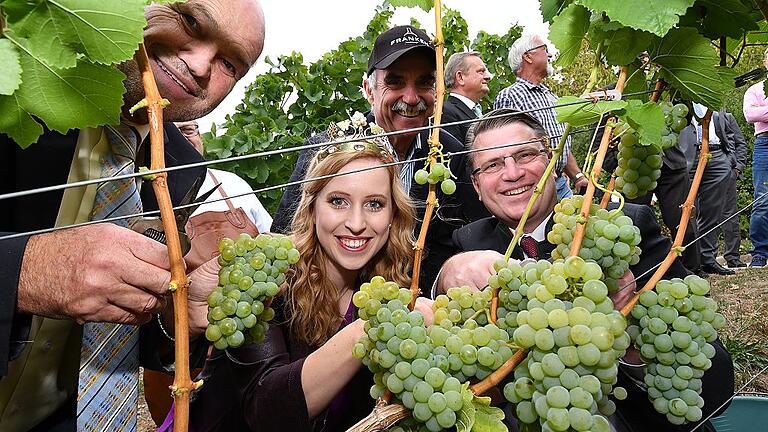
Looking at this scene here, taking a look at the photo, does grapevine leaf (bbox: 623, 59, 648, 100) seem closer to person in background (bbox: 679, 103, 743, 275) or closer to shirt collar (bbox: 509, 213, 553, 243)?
shirt collar (bbox: 509, 213, 553, 243)

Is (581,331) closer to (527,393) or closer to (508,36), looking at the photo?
(527,393)

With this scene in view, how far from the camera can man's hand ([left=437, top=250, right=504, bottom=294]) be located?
117 centimetres

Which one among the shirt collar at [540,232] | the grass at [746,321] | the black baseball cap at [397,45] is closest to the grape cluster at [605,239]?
the shirt collar at [540,232]

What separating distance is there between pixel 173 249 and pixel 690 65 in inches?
30.6

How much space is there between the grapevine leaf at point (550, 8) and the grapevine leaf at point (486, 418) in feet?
2.10

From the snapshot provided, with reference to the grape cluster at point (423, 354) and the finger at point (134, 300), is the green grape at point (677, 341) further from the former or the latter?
the finger at point (134, 300)

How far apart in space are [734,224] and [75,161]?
21.9ft

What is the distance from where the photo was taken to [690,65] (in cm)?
92

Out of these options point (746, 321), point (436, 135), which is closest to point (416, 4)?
point (436, 135)

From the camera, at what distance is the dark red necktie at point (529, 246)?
179 cm

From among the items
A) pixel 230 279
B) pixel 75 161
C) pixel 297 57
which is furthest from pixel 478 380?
pixel 297 57

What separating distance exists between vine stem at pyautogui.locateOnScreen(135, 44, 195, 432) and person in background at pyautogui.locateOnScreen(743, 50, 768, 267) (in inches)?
220

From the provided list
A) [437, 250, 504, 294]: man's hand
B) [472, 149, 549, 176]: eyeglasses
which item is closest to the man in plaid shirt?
[472, 149, 549, 176]: eyeglasses

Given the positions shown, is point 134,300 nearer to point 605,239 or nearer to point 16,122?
point 16,122
